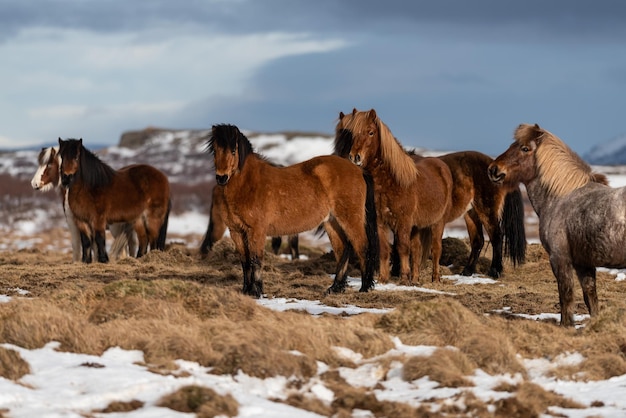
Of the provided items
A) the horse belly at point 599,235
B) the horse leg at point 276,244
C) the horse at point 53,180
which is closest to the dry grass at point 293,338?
the horse belly at point 599,235

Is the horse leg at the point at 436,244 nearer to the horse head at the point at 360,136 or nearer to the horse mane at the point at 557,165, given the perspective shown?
the horse head at the point at 360,136

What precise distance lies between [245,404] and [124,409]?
842 mm

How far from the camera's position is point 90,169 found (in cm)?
1664

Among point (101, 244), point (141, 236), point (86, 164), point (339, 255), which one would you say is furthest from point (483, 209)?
point (86, 164)

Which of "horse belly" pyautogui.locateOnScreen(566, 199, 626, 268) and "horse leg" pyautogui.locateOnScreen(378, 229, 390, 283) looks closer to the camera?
"horse belly" pyautogui.locateOnScreen(566, 199, 626, 268)

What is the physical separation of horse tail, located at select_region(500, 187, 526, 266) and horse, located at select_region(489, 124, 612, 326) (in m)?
5.87

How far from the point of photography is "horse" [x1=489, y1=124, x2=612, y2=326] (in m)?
8.34

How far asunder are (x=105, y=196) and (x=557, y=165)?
408 inches

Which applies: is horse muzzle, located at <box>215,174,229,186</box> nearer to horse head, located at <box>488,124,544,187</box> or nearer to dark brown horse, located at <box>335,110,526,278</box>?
horse head, located at <box>488,124,544,187</box>

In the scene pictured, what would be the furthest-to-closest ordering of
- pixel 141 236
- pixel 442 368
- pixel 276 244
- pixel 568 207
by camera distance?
pixel 276 244 → pixel 141 236 → pixel 568 207 → pixel 442 368

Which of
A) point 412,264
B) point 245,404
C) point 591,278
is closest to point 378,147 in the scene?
point 412,264

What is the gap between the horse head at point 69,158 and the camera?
639 inches

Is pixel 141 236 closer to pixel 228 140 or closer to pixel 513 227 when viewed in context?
pixel 513 227

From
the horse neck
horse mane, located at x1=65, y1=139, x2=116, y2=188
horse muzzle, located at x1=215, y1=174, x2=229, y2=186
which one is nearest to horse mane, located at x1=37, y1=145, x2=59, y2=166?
horse mane, located at x1=65, y1=139, x2=116, y2=188
